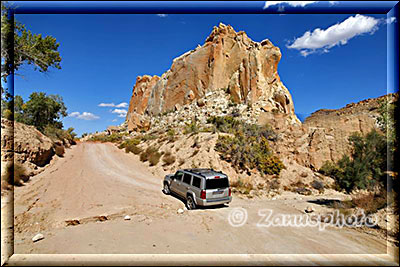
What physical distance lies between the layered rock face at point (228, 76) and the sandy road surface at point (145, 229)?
32407 mm

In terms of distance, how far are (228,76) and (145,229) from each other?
144ft

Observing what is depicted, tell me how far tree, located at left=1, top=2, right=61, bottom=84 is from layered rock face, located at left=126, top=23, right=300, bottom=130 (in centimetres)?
3244

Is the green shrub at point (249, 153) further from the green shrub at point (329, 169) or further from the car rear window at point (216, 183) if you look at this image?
the car rear window at point (216, 183)

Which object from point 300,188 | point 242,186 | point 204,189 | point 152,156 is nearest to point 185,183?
point 204,189

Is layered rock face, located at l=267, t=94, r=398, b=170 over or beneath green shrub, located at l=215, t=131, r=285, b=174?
over

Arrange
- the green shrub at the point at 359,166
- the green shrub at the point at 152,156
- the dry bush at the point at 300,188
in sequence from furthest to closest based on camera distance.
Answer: the green shrub at the point at 152,156, the green shrub at the point at 359,166, the dry bush at the point at 300,188

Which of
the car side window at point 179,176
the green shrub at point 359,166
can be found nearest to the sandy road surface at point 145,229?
the car side window at point 179,176

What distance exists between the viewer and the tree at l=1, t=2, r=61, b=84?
524 centimetres

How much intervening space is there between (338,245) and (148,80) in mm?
73484

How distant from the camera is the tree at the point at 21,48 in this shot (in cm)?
524

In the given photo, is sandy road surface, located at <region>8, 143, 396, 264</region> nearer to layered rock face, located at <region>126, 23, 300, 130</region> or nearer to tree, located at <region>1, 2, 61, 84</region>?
tree, located at <region>1, 2, 61, 84</region>

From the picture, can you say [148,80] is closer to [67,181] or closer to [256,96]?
[256,96]

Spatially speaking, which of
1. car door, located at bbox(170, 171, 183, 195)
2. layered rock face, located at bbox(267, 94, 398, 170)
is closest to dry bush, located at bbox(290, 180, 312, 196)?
layered rock face, located at bbox(267, 94, 398, 170)

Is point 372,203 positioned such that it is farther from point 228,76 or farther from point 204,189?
point 228,76
